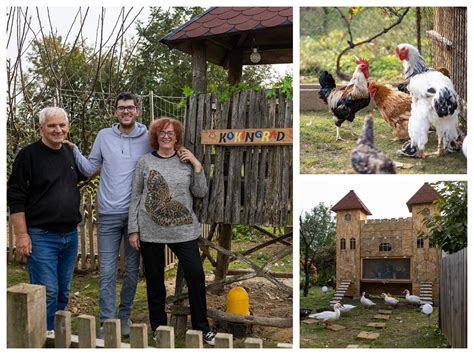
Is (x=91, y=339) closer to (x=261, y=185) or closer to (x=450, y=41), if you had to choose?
(x=261, y=185)

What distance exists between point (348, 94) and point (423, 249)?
5.65 ft

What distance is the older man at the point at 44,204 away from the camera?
3576 mm

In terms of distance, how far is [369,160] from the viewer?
3244 millimetres

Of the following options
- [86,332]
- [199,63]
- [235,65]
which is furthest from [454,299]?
[235,65]

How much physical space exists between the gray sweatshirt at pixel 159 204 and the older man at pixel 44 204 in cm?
45

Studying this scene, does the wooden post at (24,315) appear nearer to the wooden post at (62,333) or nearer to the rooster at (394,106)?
the wooden post at (62,333)

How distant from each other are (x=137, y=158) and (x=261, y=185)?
37.8 inches

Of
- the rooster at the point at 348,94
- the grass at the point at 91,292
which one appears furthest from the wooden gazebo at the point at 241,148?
the grass at the point at 91,292

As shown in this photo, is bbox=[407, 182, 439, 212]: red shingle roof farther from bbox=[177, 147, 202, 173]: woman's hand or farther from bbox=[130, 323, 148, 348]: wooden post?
bbox=[130, 323, 148, 348]: wooden post

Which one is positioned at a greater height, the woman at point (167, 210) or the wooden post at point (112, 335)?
the woman at point (167, 210)

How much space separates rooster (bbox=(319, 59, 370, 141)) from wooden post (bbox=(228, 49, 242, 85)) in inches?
70.3

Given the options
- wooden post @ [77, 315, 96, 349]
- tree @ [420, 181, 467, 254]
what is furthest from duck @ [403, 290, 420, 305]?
wooden post @ [77, 315, 96, 349]

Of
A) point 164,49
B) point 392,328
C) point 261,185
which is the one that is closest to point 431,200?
point 392,328

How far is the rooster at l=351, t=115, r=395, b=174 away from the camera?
3221 millimetres
